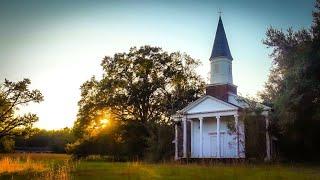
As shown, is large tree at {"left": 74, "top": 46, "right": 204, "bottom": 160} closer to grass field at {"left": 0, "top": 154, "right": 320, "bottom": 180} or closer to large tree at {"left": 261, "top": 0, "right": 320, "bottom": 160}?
large tree at {"left": 261, "top": 0, "right": 320, "bottom": 160}

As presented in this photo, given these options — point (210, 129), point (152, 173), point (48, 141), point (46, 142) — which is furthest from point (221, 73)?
point (46, 142)

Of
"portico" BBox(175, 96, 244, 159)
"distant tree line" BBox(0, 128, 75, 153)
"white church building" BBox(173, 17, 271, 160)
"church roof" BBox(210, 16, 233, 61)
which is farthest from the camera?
"distant tree line" BBox(0, 128, 75, 153)

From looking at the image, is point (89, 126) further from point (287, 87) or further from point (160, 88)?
point (287, 87)

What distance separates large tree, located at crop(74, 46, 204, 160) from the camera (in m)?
55.3

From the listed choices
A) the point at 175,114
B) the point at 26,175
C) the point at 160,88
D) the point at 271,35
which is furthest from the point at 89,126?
the point at 26,175

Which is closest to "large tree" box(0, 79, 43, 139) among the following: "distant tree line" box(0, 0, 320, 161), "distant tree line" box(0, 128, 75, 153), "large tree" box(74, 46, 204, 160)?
"distant tree line" box(0, 0, 320, 161)

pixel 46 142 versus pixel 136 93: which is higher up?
pixel 136 93

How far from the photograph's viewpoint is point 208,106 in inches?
1661

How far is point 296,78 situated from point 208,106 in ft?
43.5

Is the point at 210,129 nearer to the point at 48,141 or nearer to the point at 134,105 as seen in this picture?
the point at 134,105

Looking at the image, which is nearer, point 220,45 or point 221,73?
point 221,73

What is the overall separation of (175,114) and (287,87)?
54.9 feet

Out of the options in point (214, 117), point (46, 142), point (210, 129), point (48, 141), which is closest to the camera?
point (214, 117)

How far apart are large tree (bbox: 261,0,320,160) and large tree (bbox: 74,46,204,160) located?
2264 cm
